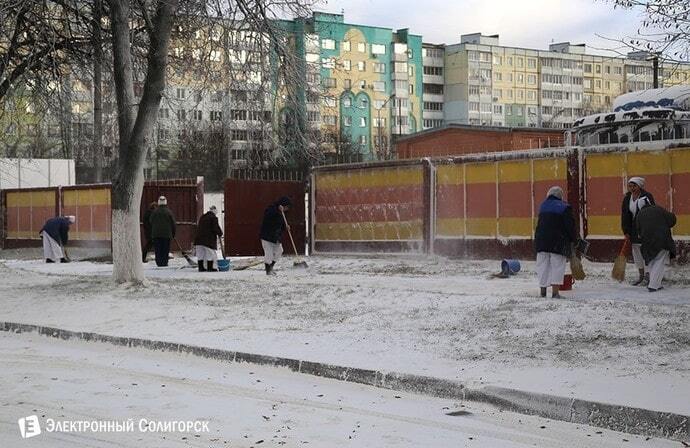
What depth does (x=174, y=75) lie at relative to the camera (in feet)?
72.5

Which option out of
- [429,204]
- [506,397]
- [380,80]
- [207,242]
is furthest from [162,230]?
[380,80]

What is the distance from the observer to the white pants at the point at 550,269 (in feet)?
45.0

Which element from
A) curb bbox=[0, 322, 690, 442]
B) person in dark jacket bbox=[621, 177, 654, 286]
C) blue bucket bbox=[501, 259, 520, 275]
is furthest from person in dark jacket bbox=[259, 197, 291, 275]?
curb bbox=[0, 322, 690, 442]

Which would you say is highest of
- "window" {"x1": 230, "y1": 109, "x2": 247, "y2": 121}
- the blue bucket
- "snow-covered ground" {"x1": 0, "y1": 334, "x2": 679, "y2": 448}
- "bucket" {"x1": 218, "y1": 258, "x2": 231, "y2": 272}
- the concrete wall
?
"window" {"x1": 230, "y1": 109, "x2": 247, "y2": 121}

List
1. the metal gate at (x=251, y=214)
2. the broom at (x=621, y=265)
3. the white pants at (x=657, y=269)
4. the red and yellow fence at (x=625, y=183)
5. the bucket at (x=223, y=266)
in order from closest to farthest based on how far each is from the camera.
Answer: the white pants at (x=657, y=269) < the broom at (x=621, y=265) < the red and yellow fence at (x=625, y=183) < the bucket at (x=223, y=266) < the metal gate at (x=251, y=214)

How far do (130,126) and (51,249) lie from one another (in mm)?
11653

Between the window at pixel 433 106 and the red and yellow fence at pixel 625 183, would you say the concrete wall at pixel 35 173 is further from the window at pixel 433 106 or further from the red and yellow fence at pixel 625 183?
the window at pixel 433 106

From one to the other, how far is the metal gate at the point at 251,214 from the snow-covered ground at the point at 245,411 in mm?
16309

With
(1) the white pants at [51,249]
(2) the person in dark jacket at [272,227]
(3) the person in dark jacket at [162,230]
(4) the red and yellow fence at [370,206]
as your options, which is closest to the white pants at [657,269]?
(2) the person in dark jacket at [272,227]

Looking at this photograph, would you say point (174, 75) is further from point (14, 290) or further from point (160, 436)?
point (160, 436)

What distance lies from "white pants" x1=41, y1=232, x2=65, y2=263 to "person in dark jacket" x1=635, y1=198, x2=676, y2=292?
19277 millimetres

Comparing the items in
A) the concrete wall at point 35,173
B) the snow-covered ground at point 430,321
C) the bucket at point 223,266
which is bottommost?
the snow-covered ground at point 430,321

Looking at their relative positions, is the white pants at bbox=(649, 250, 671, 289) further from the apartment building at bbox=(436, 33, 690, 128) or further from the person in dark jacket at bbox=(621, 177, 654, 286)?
the apartment building at bbox=(436, 33, 690, 128)

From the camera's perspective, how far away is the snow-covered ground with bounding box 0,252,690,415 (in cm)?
910
